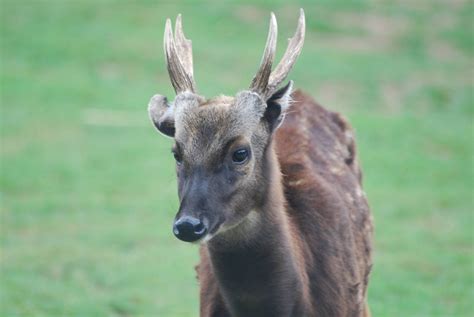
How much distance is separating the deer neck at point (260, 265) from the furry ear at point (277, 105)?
9.3 inches

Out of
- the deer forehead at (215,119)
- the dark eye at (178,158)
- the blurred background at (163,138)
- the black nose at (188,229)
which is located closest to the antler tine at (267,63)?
the deer forehead at (215,119)

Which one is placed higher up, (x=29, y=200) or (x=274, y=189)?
(x=29, y=200)

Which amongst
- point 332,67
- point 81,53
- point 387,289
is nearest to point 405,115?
point 332,67

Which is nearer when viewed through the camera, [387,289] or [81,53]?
[387,289]

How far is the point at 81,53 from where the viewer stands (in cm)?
2647

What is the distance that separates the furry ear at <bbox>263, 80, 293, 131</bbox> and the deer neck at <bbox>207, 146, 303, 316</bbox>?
0.77 ft

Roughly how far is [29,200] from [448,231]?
5.89m

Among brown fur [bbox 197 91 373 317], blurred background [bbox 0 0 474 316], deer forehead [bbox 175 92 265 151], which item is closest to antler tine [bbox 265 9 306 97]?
deer forehead [bbox 175 92 265 151]

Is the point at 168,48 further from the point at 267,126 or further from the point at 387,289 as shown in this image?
the point at 387,289

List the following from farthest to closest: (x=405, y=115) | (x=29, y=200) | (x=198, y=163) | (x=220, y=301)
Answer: (x=405, y=115), (x=29, y=200), (x=220, y=301), (x=198, y=163)

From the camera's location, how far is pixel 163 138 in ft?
69.4

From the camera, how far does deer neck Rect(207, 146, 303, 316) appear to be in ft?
24.8

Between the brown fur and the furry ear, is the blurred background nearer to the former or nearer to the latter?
the brown fur

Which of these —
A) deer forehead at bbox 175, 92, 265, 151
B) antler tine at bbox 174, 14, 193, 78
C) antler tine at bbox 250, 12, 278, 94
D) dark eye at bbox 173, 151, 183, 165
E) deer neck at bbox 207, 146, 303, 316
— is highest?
antler tine at bbox 174, 14, 193, 78
